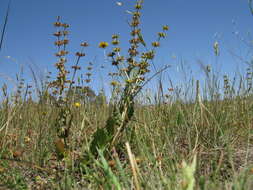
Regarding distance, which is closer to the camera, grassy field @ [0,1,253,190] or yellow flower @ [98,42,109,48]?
grassy field @ [0,1,253,190]

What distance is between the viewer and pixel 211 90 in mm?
1782

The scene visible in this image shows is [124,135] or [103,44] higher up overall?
[103,44]

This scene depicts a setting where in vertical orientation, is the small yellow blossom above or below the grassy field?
above

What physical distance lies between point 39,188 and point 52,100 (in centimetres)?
78

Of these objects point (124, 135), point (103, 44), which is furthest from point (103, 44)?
point (124, 135)

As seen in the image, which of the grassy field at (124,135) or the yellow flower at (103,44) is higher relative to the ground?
the yellow flower at (103,44)

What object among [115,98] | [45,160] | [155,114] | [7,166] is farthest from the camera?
[155,114]

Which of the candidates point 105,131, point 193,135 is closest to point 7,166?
point 105,131

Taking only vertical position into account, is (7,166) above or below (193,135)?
below

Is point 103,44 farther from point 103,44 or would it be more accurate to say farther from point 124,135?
point 124,135

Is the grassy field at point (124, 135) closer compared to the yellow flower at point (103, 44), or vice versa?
the grassy field at point (124, 135)

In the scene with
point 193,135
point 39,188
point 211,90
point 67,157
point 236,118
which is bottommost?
point 39,188

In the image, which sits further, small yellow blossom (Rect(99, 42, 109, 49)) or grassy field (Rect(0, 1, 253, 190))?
small yellow blossom (Rect(99, 42, 109, 49))

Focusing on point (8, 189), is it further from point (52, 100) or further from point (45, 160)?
point (52, 100)
